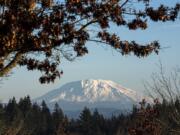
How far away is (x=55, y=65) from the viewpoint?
1463 centimetres

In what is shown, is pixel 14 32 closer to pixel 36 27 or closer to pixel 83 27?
pixel 36 27

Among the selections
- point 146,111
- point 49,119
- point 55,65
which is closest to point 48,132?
point 49,119

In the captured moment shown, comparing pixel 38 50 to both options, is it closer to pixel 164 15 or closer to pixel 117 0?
pixel 117 0

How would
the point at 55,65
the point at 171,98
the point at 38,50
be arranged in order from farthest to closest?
1. the point at 171,98
2. the point at 55,65
3. the point at 38,50

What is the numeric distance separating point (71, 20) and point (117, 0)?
3.94ft

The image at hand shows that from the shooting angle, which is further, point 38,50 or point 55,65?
point 55,65

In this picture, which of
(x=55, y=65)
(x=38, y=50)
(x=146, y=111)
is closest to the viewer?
(x=38, y=50)

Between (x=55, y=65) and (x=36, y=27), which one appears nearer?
(x=36, y=27)

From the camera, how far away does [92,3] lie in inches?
532

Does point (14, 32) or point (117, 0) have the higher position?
point (117, 0)

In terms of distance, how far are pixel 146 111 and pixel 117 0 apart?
50.7 feet

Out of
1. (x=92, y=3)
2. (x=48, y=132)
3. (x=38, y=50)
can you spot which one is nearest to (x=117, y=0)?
(x=92, y=3)

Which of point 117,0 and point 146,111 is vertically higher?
point 117,0

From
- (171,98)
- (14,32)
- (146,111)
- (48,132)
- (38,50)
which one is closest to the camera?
(14,32)
